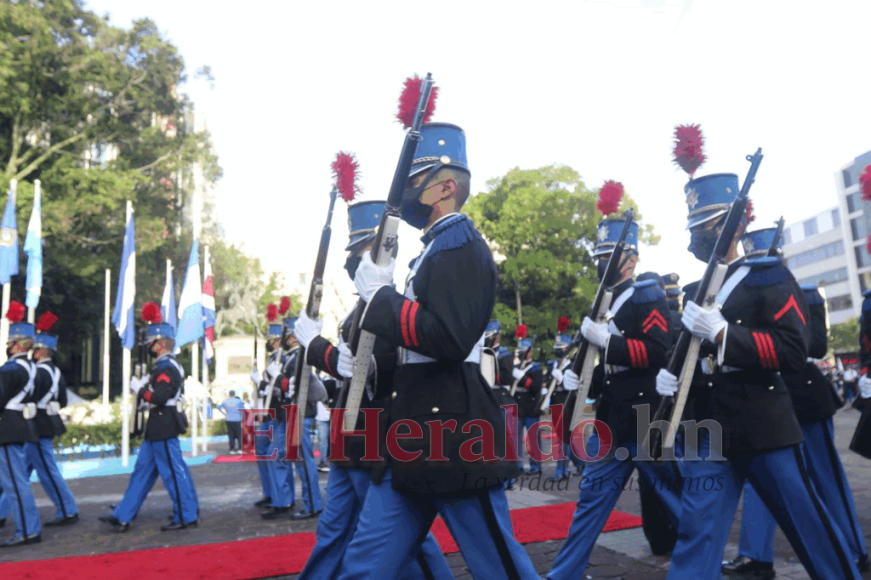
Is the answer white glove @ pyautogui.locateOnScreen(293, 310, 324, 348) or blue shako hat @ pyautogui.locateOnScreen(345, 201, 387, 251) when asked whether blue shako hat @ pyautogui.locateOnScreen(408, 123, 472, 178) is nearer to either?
white glove @ pyautogui.locateOnScreen(293, 310, 324, 348)

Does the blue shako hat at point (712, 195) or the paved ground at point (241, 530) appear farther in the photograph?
the paved ground at point (241, 530)

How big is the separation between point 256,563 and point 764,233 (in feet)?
15.1

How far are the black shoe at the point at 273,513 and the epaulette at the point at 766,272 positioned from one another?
6211mm

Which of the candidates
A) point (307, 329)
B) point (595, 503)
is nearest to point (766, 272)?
point (595, 503)

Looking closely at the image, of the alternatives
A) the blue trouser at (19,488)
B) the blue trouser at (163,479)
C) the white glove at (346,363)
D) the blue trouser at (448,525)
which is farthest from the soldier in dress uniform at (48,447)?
the blue trouser at (448,525)

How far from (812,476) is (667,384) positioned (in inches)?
83.4

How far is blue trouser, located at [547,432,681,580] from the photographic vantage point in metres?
4.47

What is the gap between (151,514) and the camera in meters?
9.02

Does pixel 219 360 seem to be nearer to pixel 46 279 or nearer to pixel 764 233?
pixel 46 279

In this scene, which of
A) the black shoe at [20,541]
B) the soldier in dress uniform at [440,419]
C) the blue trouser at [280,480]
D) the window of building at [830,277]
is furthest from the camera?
the window of building at [830,277]

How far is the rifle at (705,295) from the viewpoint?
387 cm

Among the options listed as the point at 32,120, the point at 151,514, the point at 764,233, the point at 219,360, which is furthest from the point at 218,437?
the point at 764,233

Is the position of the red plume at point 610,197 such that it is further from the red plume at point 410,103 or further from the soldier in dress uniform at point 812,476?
the red plume at point 410,103

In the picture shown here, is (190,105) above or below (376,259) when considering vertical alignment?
above
